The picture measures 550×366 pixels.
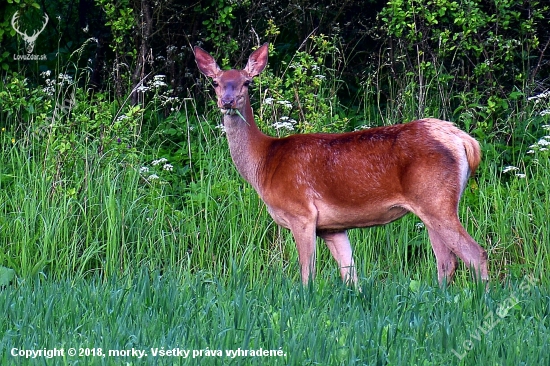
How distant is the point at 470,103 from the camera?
956 cm

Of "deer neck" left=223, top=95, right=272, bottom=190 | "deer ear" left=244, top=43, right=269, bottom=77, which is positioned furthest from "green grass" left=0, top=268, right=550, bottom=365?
"deer ear" left=244, top=43, right=269, bottom=77

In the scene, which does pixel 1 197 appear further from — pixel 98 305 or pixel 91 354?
pixel 91 354

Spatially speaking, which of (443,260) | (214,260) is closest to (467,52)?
(443,260)

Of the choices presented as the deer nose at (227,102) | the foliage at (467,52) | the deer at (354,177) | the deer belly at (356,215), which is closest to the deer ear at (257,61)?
the deer at (354,177)

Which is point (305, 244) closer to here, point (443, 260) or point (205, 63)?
point (443, 260)

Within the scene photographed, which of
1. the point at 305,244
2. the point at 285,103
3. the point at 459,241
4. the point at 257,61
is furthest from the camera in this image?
the point at 285,103

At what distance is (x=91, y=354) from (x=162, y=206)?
3715 mm

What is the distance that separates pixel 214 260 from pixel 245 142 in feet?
3.35

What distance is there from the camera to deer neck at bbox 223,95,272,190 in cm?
756

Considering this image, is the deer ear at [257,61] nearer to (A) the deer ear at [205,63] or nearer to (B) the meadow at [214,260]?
(A) the deer ear at [205,63]

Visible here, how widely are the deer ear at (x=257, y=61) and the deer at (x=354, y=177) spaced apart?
0.01m

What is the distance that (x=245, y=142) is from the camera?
7.61m

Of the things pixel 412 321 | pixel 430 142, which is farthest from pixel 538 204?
pixel 412 321

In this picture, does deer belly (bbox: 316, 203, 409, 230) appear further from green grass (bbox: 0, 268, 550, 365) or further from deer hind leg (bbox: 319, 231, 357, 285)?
green grass (bbox: 0, 268, 550, 365)
